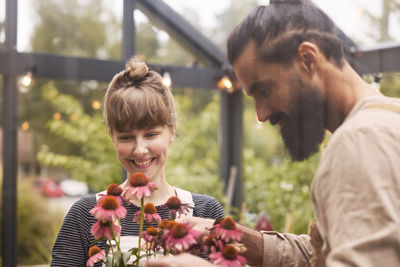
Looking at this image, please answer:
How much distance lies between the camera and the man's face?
79cm

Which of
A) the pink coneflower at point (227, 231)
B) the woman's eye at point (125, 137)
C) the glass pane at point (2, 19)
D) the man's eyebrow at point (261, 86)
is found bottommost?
the pink coneflower at point (227, 231)

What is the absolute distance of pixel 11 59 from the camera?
287 cm

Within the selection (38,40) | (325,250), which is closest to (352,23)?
(325,250)

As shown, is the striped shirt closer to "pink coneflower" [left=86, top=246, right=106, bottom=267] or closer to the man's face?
"pink coneflower" [left=86, top=246, right=106, bottom=267]

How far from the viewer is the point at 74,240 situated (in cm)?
109

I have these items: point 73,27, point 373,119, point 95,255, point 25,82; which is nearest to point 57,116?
point 25,82

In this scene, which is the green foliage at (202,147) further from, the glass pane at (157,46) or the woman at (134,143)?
the woman at (134,143)

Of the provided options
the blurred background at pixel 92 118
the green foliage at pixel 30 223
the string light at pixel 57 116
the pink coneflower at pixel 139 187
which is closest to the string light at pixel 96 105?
the blurred background at pixel 92 118

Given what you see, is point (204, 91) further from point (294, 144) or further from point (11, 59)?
point (294, 144)

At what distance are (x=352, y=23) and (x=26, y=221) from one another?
2267 mm

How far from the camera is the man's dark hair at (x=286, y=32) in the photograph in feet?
2.63

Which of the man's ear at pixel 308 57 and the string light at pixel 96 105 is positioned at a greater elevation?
the man's ear at pixel 308 57

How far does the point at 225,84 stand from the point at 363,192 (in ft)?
7.81

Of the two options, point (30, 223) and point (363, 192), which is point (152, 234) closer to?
point (363, 192)
